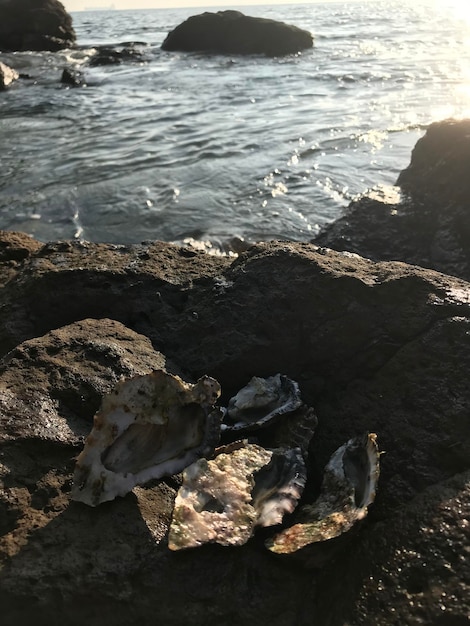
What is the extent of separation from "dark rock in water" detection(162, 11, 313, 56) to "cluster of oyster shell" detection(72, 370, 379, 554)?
26.6 meters

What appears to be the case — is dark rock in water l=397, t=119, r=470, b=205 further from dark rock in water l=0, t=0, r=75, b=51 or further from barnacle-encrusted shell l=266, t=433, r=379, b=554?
dark rock in water l=0, t=0, r=75, b=51

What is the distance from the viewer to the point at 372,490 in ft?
7.77

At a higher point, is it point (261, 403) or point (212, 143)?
point (212, 143)

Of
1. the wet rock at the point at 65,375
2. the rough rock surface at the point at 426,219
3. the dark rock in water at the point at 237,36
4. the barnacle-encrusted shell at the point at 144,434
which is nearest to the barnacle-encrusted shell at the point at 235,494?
the barnacle-encrusted shell at the point at 144,434

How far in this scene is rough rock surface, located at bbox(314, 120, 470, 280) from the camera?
5621mm

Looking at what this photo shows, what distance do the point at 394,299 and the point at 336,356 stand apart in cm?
50

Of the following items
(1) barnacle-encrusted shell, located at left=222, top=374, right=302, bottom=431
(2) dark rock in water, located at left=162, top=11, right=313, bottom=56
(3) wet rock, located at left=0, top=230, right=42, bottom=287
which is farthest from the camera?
(2) dark rock in water, located at left=162, top=11, right=313, bottom=56

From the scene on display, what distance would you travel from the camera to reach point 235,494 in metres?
2.40

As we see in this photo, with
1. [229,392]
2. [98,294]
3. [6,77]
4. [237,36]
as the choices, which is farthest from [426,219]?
[237,36]

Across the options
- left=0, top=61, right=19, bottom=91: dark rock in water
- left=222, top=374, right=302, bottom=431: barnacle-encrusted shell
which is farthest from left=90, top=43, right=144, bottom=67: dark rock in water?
left=222, top=374, right=302, bottom=431: barnacle-encrusted shell

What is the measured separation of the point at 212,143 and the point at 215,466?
31.7 ft

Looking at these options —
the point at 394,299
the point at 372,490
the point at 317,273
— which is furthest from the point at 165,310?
the point at 372,490

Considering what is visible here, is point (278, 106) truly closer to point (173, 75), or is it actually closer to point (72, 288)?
point (173, 75)

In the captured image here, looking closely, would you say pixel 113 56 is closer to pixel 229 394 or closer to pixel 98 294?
pixel 98 294
